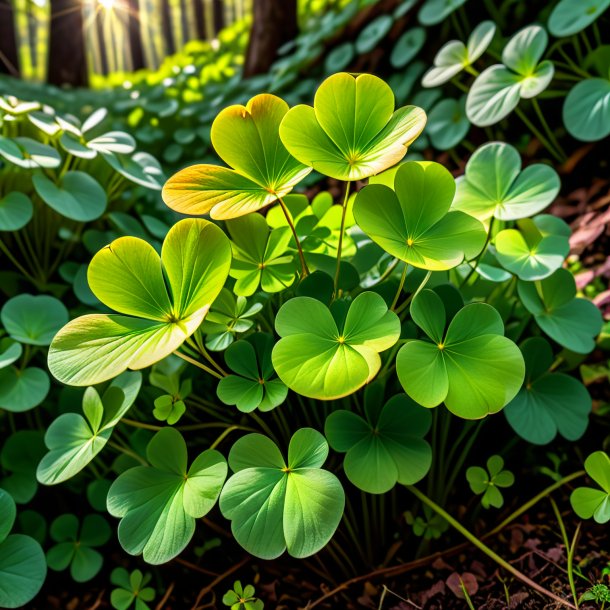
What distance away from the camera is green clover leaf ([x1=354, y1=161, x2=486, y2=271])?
26.1 inches

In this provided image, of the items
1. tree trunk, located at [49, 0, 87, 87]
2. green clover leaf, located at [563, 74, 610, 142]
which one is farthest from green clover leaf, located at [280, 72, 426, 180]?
tree trunk, located at [49, 0, 87, 87]

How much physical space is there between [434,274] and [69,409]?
2.31 feet

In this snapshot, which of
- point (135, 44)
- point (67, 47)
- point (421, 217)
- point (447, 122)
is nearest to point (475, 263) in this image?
point (421, 217)

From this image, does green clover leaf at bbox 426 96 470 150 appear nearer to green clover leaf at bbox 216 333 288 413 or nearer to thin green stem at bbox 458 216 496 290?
thin green stem at bbox 458 216 496 290

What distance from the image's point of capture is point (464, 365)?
2.12ft

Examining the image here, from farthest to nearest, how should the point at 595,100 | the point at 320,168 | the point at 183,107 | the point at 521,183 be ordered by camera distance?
the point at 183,107
the point at 595,100
the point at 521,183
the point at 320,168

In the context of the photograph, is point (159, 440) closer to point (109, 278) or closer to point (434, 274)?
point (109, 278)

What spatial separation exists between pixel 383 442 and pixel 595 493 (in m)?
0.29

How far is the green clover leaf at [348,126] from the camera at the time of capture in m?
0.65

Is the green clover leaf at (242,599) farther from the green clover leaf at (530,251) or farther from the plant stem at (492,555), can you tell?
the green clover leaf at (530,251)

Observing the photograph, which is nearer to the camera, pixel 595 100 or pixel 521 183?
pixel 521 183

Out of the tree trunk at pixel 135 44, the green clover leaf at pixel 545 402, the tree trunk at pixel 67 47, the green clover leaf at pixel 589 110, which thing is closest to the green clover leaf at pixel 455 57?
the green clover leaf at pixel 589 110

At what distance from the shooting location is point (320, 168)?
64cm

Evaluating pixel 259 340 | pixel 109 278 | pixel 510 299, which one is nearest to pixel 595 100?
pixel 510 299
